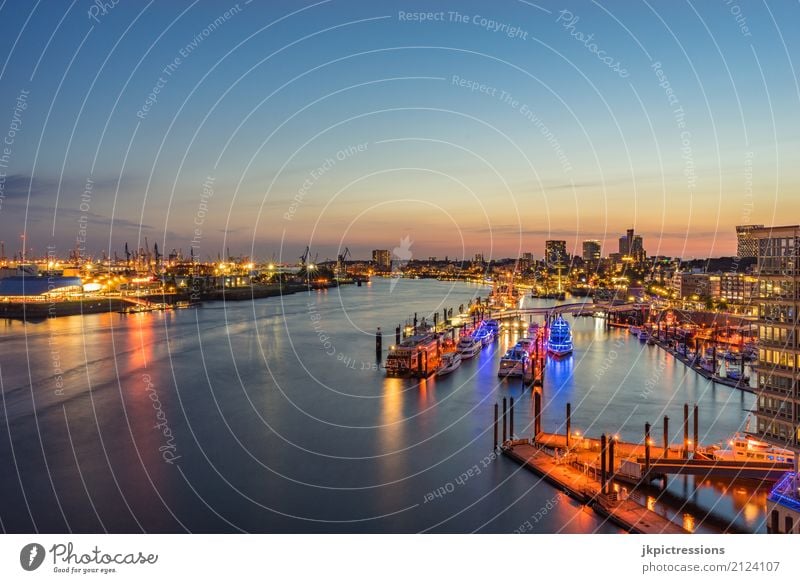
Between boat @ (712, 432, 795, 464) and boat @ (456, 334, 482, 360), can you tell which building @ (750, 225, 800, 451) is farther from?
boat @ (456, 334, 482, 360)

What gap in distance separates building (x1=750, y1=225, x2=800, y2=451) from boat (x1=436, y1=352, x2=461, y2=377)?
6070 mm

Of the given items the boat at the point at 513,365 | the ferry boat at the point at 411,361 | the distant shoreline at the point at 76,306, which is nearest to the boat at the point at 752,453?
the boat at the point at 513,365

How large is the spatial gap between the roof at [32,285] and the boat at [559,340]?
17095 millimetres

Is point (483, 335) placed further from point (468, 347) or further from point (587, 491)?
point (587, 491)

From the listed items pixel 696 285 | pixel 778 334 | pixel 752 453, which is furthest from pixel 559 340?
pixel 696 285

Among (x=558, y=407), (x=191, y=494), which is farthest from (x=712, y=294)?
(x=191, y=494)

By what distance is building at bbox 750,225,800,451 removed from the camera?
3227mm

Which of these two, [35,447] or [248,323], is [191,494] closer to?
[35,447]

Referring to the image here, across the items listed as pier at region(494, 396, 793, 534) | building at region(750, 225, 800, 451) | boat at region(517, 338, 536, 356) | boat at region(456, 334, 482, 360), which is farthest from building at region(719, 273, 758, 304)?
building at region(750, 225, 800, 451)

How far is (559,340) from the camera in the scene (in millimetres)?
11578

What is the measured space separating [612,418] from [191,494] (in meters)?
4.63

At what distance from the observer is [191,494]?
174 inches
